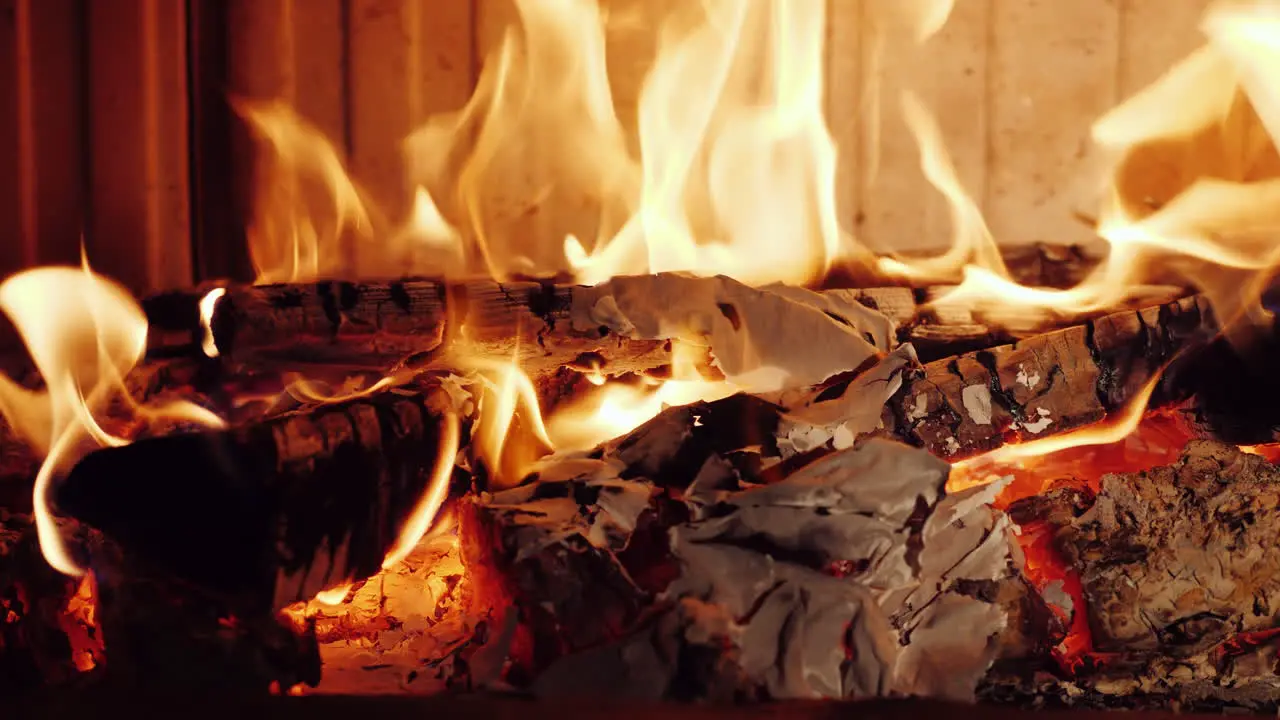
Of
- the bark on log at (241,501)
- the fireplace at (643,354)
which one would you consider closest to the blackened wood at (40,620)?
the fireplace at (643,354)

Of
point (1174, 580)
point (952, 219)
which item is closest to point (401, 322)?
point (1174, 580)

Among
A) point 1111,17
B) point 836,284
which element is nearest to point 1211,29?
point 1111,17

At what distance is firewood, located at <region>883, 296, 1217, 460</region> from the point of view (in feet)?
6.07

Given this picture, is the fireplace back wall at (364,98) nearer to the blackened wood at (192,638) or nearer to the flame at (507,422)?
the flame at (507,422)

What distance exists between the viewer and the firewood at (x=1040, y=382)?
1850 mm

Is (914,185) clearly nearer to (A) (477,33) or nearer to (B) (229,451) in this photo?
(A) (477,33)

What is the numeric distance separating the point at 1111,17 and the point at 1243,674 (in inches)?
72.0

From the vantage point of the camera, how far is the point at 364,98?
102 inches

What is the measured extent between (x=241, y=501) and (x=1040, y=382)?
1.42 m

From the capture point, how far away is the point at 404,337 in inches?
72.5

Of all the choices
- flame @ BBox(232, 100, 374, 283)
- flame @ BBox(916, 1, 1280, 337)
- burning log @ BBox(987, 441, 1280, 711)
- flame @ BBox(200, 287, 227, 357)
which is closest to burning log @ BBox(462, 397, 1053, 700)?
burning log @ BBox(987, 441, 1280, 711)

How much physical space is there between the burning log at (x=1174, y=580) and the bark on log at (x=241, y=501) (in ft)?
3.31

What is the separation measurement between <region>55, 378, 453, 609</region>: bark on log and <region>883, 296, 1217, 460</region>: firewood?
988 millimetres

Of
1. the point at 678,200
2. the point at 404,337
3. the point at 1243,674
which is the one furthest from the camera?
the point at 678,200
